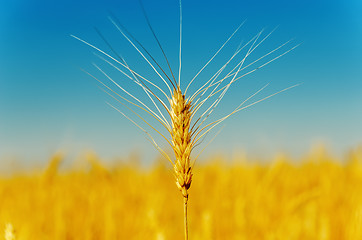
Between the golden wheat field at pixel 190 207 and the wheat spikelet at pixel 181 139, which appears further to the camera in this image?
the golden wheat field at pixel 190 207

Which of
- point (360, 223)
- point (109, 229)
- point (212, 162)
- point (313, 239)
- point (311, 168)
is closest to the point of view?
point (360, 223)

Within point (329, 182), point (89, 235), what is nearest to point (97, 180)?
point (89, 235)

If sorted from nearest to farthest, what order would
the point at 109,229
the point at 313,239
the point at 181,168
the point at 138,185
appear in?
1. the point at 181,168
2. the point at 313,239
3. the point at 109,229
4. the point at 138,185

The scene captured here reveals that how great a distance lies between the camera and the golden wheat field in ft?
6.29

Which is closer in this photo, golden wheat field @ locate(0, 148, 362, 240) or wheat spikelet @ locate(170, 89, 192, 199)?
wheat spikelet @ locate(170, 89, 192, 199)

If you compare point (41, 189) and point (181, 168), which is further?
point (41, 189)

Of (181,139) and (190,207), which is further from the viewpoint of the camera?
(190,207)

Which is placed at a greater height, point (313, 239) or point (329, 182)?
point (329, 182)

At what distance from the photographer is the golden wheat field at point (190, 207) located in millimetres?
1918

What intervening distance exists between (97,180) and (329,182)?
1.95 metres

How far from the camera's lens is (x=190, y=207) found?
286 centimetres

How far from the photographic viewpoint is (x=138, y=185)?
3.06 meters

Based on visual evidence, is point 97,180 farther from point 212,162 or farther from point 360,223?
point 360,223

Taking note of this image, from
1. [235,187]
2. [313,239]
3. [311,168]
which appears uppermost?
[311,168]
